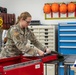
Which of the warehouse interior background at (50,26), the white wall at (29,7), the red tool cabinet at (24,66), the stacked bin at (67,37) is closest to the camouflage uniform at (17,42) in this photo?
the red tool cabinet at (24,66)

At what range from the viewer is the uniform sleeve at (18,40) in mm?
2558

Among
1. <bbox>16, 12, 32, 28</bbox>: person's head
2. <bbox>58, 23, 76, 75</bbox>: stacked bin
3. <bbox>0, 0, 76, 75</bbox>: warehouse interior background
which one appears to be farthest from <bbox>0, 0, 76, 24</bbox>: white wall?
<bbox>16, 12, 32, 28</bbox>: person's head

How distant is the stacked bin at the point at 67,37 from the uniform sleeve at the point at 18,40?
1981 mm

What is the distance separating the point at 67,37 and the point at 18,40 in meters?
2.17

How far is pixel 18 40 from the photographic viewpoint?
8.48ft

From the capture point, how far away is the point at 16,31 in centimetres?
264

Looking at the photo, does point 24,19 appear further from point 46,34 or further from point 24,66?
point 46,34

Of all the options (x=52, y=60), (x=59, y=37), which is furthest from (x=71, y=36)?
(x=52, y=60)

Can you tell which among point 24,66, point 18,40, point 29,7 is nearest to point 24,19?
point 18,40

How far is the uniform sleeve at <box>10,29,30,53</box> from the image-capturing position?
2558 mm

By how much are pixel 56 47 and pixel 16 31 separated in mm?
2289

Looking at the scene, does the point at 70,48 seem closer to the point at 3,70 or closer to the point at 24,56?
the point at 24,56

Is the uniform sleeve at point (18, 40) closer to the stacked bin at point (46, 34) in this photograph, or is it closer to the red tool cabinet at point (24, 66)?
the red tool cabinet at point (24, 66)

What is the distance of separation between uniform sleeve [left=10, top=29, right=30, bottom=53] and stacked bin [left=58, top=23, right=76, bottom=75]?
6.50ft
